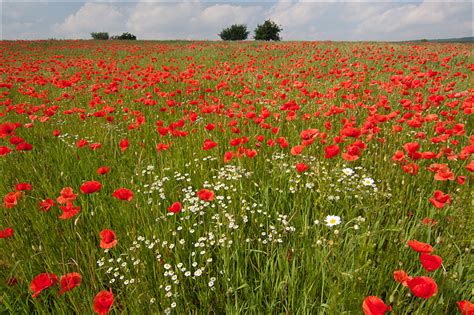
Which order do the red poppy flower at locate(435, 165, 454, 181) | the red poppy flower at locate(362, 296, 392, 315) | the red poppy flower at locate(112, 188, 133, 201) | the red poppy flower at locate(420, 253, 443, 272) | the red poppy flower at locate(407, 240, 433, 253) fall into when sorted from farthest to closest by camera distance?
1. the red poppy flower at locate(435, 165, 454, 181)
2. the red poppy flower at locate(112, 188, 133, 201)
3. the red poppy flower at locate(407, 240, 433, 253)
4. the red poppy flower at locate(420, 253, 443, 272)
5. the red poppy flower at locate(362, 296, 392, 315)

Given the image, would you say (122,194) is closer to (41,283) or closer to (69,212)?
(69,212)

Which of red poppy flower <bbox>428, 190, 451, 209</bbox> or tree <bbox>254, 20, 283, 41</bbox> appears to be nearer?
red poppy flower <bbox>428, 190, 451, 209</bbox>

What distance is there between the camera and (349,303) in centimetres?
158

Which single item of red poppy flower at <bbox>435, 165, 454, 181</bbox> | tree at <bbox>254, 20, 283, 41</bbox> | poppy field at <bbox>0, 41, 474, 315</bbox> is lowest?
poppy field at <bbox>0, 41, 474, 315</bbox>

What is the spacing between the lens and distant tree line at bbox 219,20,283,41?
56.1m

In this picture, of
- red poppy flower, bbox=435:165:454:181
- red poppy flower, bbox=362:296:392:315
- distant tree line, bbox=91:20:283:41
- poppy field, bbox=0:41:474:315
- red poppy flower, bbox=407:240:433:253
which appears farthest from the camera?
distant tree line, bbox=91:20:283:41

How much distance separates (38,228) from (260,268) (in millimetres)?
1749

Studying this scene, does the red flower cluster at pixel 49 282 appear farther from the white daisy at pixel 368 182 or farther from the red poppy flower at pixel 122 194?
the white daisy at pixel 368 182

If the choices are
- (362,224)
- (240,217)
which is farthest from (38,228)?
(362,224)

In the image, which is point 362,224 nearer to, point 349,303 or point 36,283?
point 349,303

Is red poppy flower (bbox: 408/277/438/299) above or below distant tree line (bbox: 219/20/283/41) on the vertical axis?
below

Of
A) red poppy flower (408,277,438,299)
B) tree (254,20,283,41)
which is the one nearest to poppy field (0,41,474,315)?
red poppy flower (408,277,438,299)

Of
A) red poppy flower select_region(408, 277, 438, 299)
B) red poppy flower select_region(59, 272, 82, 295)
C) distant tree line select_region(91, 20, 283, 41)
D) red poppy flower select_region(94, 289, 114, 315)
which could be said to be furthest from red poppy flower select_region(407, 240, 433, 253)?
distant tree line select_region(91, 20, 283, 41)

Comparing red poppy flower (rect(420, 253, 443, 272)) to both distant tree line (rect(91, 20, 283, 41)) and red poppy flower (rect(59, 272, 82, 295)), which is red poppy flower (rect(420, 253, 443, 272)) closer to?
red poppy flower (rect(59, 272, 82, 295))
